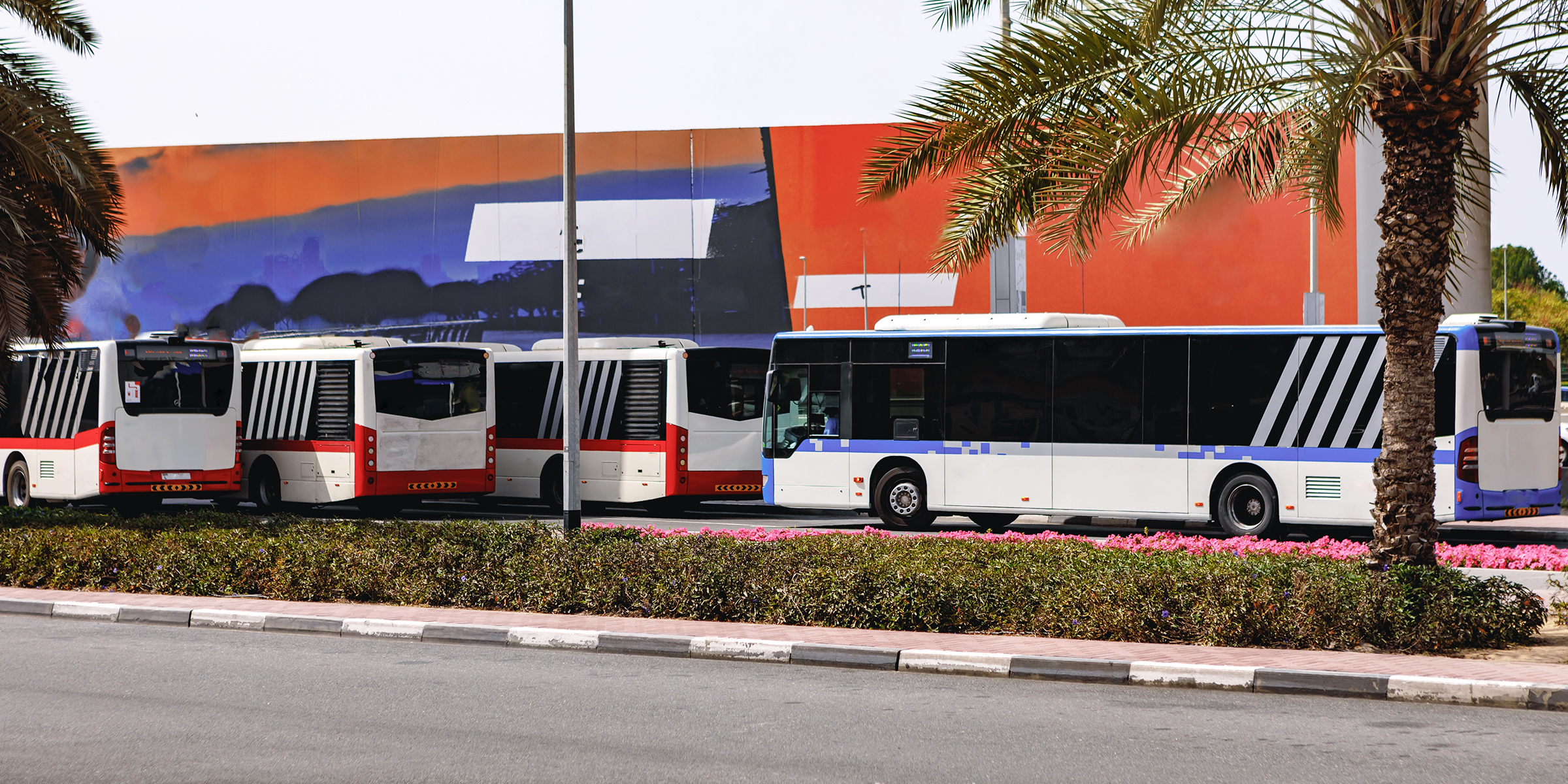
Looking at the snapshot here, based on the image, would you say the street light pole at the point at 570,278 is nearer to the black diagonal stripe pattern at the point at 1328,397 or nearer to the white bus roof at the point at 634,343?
the white bus roof at the point at 634,343

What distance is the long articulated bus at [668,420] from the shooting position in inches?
864

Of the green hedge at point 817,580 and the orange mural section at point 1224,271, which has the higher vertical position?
the orange mural section at point 1224,271

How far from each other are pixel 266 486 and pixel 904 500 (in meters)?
11.6

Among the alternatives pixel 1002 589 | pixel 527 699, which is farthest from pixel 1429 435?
pixel 527 699

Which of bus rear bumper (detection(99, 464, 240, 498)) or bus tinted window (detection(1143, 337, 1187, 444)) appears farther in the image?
bus rear bumper (detection(99, 464, 240, 498))

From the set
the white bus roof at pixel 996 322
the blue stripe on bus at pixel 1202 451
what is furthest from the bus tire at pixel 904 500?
the white bus roof at pixel 996 322

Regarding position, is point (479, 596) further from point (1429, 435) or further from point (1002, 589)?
point (1429, 435)

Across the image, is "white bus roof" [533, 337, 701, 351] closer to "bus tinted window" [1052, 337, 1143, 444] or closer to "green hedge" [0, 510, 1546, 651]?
"bus tinted window" [1052, 337, 1143, 444]

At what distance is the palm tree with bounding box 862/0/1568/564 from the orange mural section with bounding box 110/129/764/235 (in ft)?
130

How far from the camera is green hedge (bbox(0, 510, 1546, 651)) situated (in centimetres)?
918

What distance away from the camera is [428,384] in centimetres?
2248

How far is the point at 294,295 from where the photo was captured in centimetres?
5453

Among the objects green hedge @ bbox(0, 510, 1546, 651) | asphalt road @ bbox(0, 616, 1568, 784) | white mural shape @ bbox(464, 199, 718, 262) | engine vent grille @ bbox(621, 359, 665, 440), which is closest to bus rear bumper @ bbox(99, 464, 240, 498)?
engine vent grille @ bbox(621, 359, 665, 440)

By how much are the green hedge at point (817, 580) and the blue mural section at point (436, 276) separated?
36.6 metres
